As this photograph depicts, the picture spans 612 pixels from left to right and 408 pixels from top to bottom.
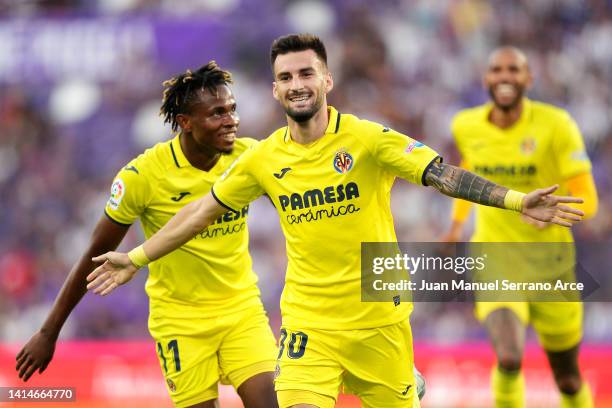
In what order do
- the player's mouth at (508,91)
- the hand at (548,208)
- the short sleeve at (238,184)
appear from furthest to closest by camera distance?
the player's mouth at (508,91), the short sleeve at (238,184), the hand at (548,208)

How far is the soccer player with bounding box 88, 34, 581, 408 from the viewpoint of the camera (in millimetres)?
5930

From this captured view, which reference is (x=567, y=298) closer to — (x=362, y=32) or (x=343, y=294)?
(x=343, y=294)

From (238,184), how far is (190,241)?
92 cm

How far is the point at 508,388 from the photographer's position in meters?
8.01

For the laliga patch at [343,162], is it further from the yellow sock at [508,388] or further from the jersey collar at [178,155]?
the yellow sock at [508,388]

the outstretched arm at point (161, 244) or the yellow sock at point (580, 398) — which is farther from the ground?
the outstretched arm at point (161, 244)

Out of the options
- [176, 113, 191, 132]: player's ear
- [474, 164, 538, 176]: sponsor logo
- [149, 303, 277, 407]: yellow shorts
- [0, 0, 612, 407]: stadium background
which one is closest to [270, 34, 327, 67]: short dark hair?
[176, 113, 191, 132]: player's ear

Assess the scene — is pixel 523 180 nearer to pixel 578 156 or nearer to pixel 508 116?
pixel 578 156

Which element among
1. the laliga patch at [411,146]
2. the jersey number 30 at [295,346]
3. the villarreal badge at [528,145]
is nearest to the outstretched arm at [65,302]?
the jersey number 30 at [295,346]

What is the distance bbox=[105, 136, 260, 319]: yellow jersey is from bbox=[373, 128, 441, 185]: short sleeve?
1388 mm

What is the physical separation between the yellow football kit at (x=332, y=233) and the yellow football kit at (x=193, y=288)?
819 mm

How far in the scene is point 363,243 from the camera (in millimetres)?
5969

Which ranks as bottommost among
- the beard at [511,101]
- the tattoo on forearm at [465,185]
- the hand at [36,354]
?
the hand at [36,354]

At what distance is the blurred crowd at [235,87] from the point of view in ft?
47.8
